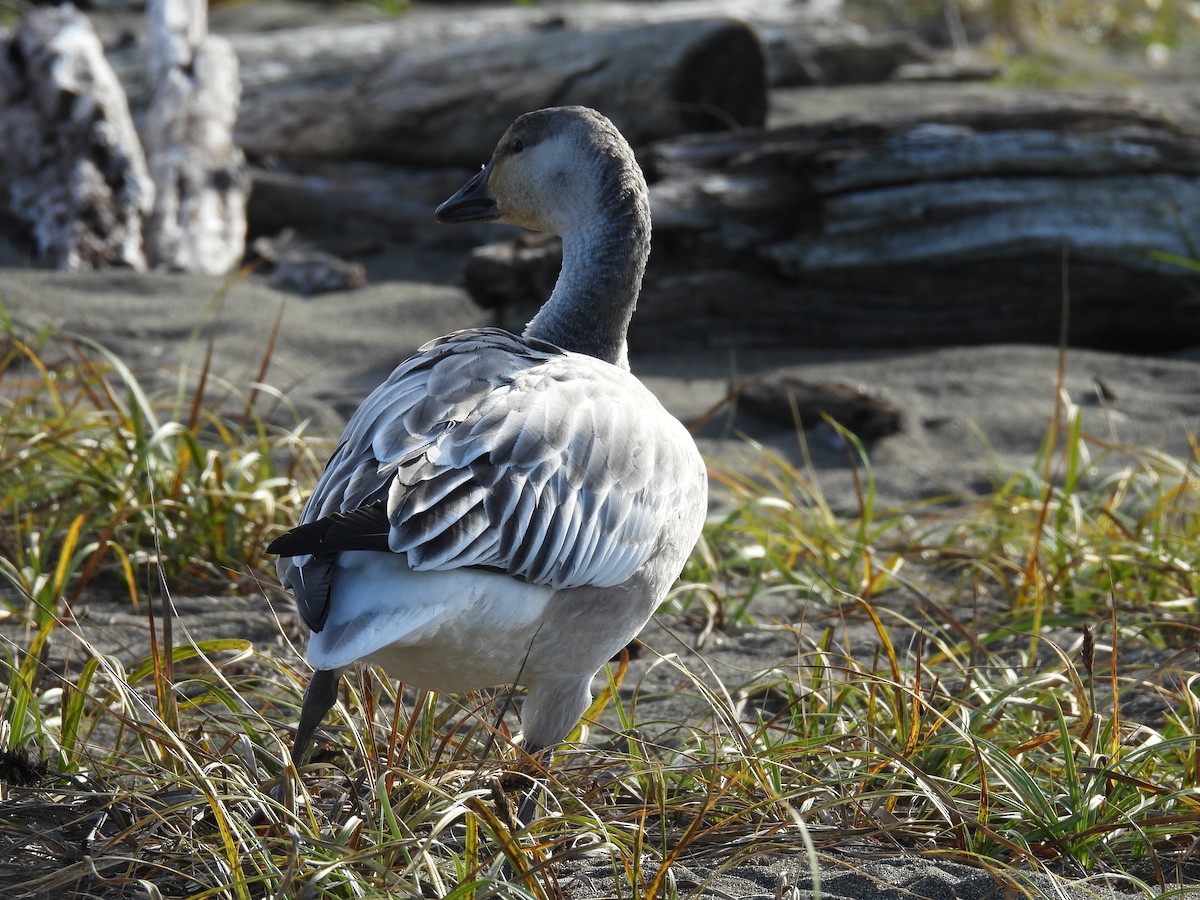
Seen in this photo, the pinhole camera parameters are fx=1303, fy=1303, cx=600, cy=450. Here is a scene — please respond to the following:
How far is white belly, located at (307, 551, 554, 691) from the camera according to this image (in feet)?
7.22

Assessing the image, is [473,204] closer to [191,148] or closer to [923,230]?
[923,230]

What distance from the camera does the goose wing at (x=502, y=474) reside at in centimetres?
227

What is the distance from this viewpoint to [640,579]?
8.86 ft

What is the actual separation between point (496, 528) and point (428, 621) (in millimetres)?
223

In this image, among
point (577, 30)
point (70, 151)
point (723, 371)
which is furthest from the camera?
point (577, 30)

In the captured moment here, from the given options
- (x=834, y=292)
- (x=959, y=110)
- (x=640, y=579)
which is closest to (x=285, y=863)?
(x=640, y=579)

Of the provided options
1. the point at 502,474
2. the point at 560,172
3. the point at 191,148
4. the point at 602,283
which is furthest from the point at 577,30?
the point at 502,474

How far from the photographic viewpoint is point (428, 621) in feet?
7.36

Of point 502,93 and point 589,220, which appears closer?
point 589,220

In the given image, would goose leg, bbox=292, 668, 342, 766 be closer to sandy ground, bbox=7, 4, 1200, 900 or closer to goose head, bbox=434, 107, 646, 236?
goose head, bbox=434, 107, 646, 236

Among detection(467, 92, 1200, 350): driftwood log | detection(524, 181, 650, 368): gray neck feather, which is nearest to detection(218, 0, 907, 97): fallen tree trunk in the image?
detection(467, 92, 1200, 350): driftwood log

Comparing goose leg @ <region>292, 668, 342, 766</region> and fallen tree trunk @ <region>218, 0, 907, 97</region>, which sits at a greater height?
fallen tree trunk @ <region>218, 0, 907, 97</region>

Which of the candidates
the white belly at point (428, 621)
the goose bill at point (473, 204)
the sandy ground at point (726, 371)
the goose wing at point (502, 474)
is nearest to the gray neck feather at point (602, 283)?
the goose wing at point (502, 474)

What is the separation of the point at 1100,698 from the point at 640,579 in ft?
4.67
